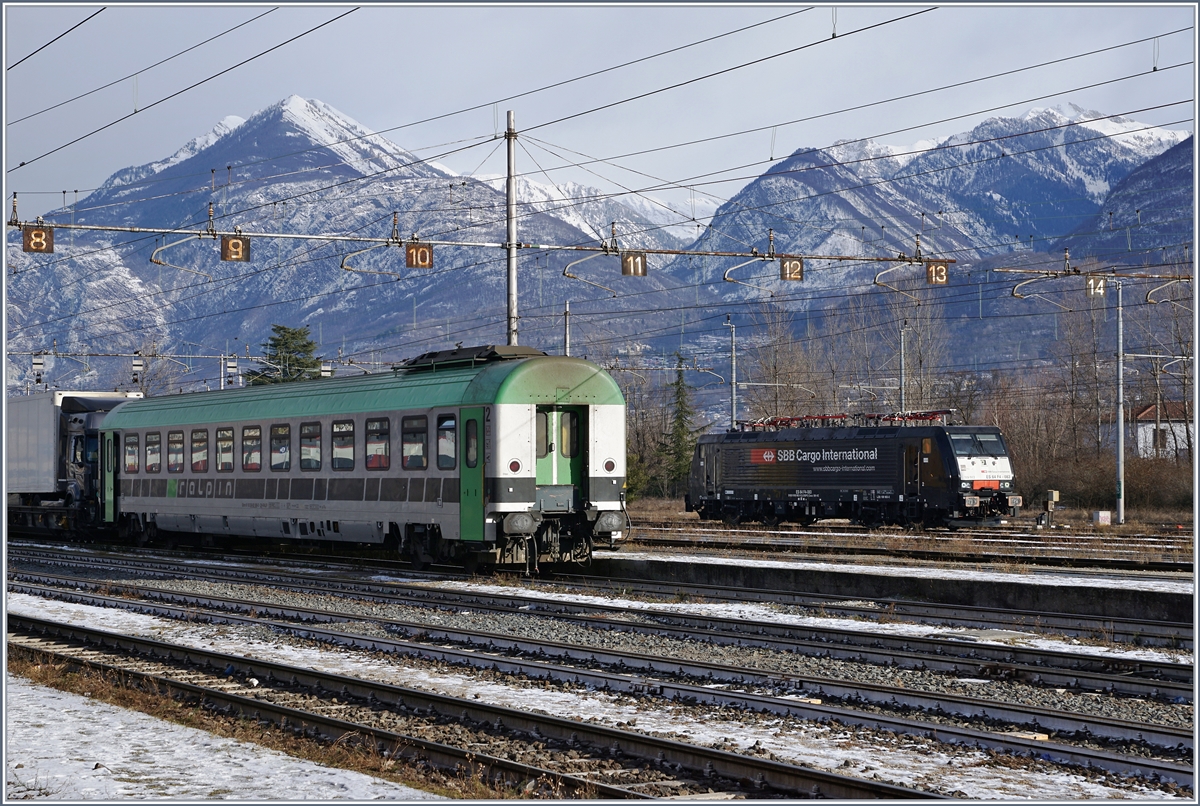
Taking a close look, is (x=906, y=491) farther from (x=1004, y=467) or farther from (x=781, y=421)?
(x=781, y=421)

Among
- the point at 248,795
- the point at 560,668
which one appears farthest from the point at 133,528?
the point at 248,795

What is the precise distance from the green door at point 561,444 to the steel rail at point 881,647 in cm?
269

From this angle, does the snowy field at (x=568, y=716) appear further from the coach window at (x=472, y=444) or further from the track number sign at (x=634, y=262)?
the track number sign at (x=634, y=262)

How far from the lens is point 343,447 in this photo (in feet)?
77.6

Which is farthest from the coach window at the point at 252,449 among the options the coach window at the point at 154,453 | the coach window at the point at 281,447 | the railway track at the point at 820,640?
the railway track at the point at 820,640

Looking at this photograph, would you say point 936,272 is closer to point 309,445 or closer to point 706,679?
point 309,445

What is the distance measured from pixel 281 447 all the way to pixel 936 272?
46.4ft

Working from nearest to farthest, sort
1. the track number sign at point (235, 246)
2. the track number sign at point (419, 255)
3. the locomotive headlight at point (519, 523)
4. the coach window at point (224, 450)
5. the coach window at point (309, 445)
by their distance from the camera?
the locomotive headlight at point (519, 523)
the coach window at point (309, 445)
the track number sign at point (235, 246)
the track number sign at point (419, 255)
the coach window at point (224, 450)

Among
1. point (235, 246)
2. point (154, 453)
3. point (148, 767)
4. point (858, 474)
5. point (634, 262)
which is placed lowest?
point (148, 767)

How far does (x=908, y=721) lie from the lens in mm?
9695

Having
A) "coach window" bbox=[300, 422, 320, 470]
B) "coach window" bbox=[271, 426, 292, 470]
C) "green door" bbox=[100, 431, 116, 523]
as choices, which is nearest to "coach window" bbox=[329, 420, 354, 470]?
"coach window" bbox=[300, 422, 320, 470]

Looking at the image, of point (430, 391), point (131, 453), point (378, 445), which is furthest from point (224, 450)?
point (430, 391)

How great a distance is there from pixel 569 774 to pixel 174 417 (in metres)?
23.1

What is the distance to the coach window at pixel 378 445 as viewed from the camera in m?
22.5
